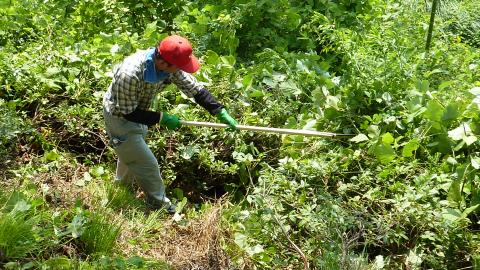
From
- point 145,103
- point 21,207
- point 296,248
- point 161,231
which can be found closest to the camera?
point 21,207

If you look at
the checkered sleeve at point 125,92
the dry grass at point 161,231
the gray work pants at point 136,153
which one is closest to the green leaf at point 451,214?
the dry grass at point 161,231

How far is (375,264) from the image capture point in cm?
342

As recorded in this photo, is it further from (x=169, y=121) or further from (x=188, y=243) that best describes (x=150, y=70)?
(x=188, y=243)

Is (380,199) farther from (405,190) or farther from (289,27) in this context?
(289,27)

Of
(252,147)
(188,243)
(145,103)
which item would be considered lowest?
(188,243)

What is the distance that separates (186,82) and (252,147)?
779 mm

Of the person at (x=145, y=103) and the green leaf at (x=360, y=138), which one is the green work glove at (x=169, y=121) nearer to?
the person at (x=145, y=103)

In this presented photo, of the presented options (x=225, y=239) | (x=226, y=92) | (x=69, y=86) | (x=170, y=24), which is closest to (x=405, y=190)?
(x=225, y=239)

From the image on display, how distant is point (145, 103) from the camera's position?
409cm

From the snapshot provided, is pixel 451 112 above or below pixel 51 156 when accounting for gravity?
above

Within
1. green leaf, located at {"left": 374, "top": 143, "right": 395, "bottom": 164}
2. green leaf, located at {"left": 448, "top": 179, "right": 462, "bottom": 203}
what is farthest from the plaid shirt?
green leaf, located at {"left": 448, "top": 179, "right": 462, "bottom": 203}

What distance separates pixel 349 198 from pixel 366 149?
473 mm

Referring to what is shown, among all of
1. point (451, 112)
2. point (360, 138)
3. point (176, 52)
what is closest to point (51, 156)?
point (176, 52)

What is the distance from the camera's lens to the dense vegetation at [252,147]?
3.46 m
